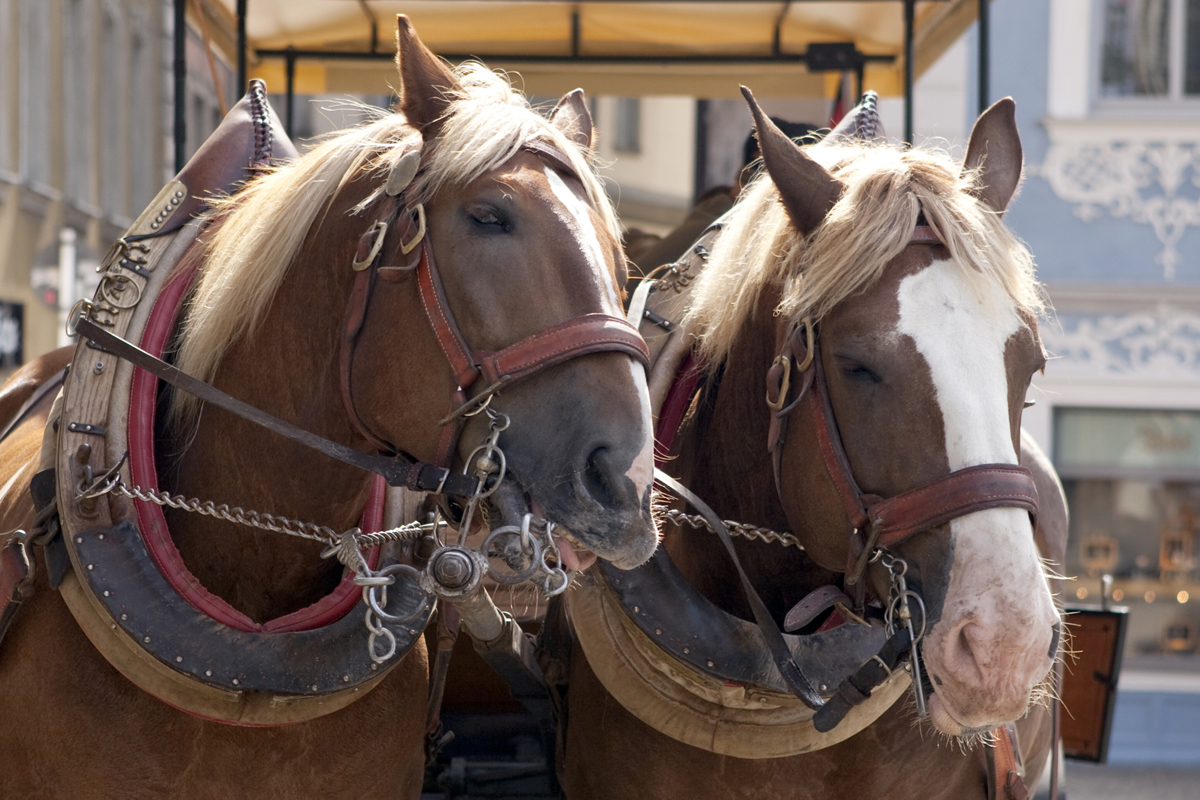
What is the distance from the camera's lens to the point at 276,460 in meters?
2.00

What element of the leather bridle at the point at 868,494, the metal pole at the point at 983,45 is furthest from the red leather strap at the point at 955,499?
the metal pole at the point at 983,45

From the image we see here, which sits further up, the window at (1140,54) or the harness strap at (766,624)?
the window at (1140,54)

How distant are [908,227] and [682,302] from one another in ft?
2.14

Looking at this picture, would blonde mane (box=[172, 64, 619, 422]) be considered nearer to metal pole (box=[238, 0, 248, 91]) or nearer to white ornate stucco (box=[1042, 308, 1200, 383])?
metal pole (box=[238, 0, 248, 91])

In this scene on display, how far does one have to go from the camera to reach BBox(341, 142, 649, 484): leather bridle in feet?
5.60

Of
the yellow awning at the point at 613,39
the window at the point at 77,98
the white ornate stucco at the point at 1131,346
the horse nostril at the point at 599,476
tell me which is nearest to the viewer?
the horse nostril at the point at 599,476

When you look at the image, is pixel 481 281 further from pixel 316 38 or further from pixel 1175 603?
pixel 1175 603

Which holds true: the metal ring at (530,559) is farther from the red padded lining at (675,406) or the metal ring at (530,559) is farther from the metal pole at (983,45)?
the metal pole at (983,45)

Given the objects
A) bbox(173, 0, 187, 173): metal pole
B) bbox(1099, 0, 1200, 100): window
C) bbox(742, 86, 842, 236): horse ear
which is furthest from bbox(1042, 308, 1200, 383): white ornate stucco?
bbox(742, 86, 842, 236): horse ear

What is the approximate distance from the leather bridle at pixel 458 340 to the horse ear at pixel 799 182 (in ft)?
1.26

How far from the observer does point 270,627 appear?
200cm

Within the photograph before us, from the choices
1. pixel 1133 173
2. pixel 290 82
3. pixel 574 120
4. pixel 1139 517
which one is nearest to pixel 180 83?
pixel 290 82

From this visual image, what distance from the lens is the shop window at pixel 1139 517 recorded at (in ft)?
27.8

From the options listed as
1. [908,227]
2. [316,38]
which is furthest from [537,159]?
[316,38]
